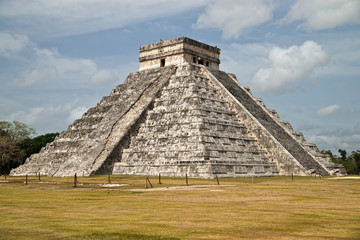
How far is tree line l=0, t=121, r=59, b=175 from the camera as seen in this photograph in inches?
1802

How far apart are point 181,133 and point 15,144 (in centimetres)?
2495

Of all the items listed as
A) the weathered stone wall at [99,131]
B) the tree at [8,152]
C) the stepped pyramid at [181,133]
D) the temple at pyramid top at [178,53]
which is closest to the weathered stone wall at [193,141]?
the stepped pyramid at [181,133]

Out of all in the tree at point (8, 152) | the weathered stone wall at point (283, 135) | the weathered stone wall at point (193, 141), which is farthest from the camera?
the tree at point (8, 152)

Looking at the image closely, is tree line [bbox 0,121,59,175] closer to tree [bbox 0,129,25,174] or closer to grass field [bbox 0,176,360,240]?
tree [bbox 0,129,25,174]

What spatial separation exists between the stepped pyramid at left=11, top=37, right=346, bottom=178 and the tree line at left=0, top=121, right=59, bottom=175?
36.0ft

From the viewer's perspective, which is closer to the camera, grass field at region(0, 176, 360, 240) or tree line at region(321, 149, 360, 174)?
grass field at region(0, 176, 360, 240)

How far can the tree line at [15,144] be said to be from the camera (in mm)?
45778

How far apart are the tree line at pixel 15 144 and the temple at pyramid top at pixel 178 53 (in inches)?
668

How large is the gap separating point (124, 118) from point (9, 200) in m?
18.4

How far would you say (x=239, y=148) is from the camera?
95.2 ft

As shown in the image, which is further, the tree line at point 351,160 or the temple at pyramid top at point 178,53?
the tree line at point 351,160

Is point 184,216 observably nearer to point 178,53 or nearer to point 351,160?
point 178,53

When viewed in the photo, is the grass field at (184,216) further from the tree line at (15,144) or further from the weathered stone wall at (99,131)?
the tree line at (15,144)

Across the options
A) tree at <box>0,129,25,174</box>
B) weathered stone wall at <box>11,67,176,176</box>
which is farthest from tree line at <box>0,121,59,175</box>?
weathered stone wall at <box>11,67,176,176</box>
